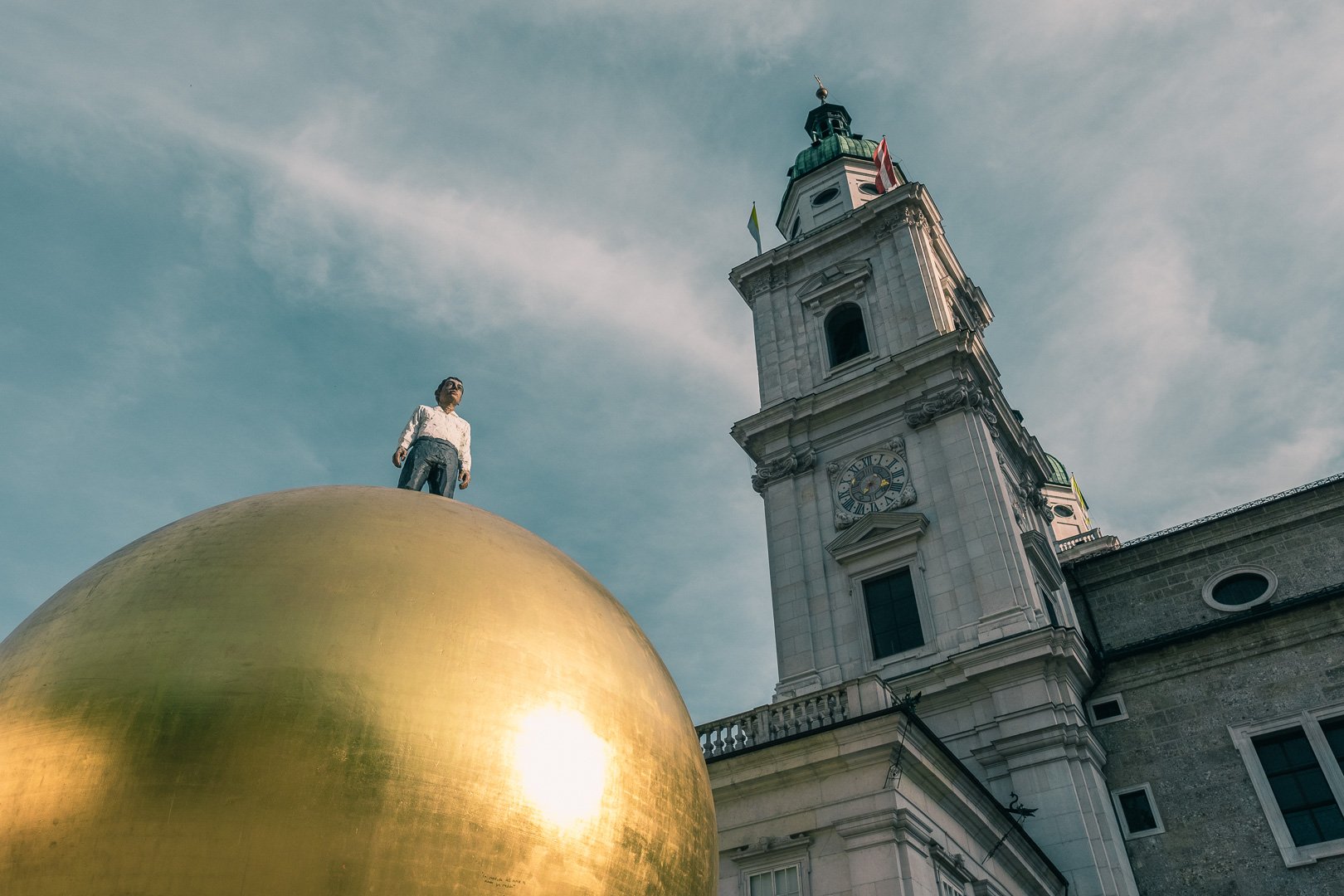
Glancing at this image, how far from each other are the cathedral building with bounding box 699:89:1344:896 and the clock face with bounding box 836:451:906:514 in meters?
0.08

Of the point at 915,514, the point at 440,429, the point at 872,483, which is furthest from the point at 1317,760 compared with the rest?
the point at 440,429

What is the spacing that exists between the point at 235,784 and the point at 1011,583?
76.6 feet

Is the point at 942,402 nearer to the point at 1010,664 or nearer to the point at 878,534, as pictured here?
the point at 878,534

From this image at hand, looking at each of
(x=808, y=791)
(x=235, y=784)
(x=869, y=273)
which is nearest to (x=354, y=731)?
(x=235, y=784)

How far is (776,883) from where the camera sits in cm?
1445

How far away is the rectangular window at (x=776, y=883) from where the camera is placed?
1423 cm

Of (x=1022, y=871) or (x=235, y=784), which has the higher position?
(x=1022, y=871)

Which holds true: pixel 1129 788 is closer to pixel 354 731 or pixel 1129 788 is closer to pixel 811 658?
pixel 811 658

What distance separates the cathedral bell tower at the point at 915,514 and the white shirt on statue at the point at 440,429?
17921mm

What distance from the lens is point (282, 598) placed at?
4.00 m

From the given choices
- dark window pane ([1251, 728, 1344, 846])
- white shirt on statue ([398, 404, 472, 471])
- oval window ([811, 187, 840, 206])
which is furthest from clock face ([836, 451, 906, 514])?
white shirt on statue ([398, 404, 472, 471])

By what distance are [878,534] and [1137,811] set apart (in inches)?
360

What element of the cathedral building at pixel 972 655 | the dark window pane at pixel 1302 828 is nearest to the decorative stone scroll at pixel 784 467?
the cathedral building at pixel 972 655

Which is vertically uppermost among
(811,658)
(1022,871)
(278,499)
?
(811,658)
